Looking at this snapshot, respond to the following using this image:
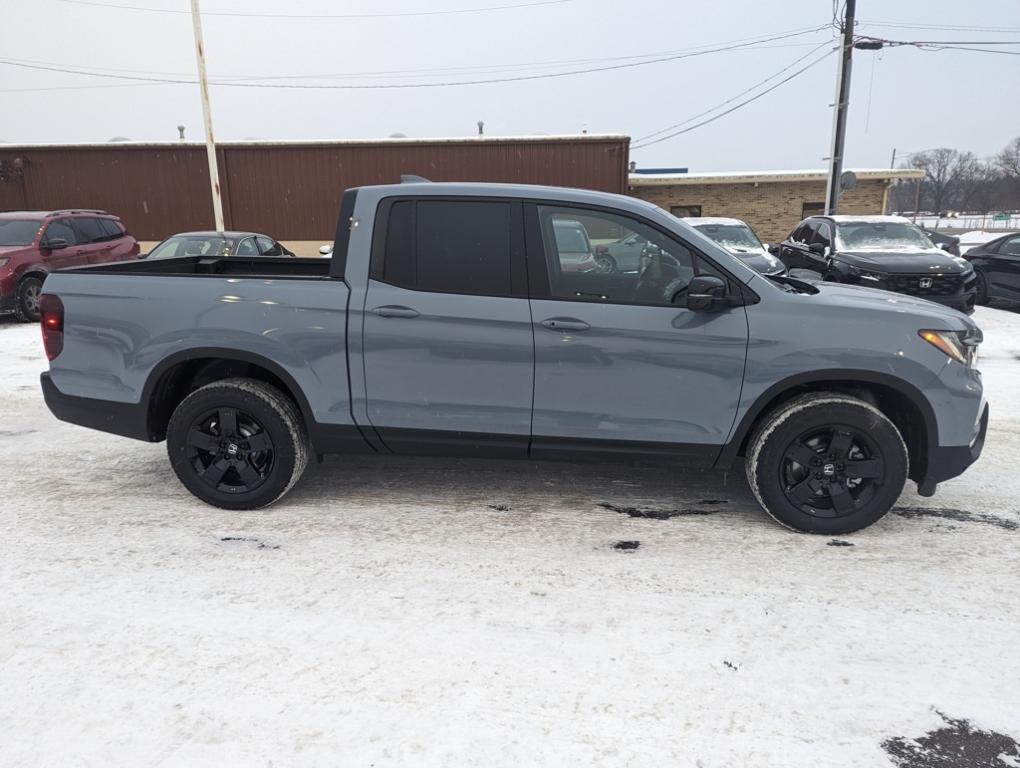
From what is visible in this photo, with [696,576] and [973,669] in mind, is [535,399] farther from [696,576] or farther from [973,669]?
[973,669]

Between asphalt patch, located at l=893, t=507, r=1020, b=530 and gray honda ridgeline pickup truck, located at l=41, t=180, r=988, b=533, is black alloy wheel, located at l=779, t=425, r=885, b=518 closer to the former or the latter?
gray honda ridgeline pickup truck, located at l=41, t=180, r=988, b=533

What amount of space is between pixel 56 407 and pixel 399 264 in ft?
7.50

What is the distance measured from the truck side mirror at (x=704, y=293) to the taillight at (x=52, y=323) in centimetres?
353

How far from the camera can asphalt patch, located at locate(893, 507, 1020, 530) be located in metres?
3.90

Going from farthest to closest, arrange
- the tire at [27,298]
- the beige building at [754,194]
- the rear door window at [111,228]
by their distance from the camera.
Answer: the beige building at [754,194] < the rear door window at [111,228] < the tire at [27,298]

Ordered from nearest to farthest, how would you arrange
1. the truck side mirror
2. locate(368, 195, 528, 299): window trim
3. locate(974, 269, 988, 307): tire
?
the truck side mirror, locate(368, 195, 528, 299): window trim, locate(974, 269, 988, 307): tire

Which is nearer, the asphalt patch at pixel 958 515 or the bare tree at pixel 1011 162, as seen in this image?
the asphalt patch at pixel 958 515

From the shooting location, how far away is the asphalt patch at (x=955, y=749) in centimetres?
219

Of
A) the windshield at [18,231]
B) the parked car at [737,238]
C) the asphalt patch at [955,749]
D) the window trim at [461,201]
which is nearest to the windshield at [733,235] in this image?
the parked car at [737,238]

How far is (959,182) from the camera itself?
8269 cm

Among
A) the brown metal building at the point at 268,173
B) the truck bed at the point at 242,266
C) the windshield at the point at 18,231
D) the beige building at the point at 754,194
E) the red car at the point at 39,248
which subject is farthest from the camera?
the beige building at the point at 754,194

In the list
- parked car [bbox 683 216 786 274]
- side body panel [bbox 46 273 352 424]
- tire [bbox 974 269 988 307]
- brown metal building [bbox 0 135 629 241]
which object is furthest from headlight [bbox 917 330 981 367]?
brown metal building [bbox 0 135 629 241]

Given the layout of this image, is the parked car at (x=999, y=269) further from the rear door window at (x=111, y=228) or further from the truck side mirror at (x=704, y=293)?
the rear door window at (x=111, y=228)

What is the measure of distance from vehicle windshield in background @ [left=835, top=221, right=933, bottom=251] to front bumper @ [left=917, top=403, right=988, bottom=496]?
8456mm
